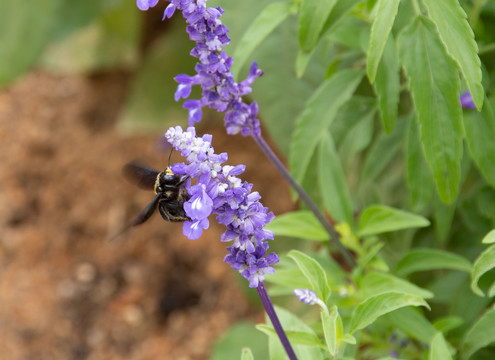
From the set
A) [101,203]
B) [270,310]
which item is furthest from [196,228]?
[101,203]

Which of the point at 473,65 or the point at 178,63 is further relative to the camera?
the point at 178,63

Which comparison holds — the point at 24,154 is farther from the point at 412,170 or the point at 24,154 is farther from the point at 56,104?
the point at 412,170

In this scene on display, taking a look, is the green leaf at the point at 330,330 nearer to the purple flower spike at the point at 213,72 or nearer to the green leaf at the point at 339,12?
the purple flower spike at the point at 213,72

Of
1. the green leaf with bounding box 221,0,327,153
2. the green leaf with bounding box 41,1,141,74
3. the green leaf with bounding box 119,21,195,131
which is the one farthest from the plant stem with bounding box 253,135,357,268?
the green leaf with bounding box 41,1,141,74

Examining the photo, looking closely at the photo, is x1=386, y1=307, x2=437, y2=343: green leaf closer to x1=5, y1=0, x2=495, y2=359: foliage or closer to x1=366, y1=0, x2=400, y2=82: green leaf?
x1=5, y1=0, x2=495, y2=359: foliage

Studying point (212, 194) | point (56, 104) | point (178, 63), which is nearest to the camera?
point (212, 194)

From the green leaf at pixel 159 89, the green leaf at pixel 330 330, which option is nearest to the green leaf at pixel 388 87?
the green leaf at pixel 330 330

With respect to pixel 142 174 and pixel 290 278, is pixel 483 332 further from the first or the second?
pixel 142 174

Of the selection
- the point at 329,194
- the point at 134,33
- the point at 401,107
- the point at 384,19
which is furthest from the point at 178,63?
the point at 384,19

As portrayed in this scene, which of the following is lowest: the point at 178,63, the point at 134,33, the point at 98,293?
the point at 98,293

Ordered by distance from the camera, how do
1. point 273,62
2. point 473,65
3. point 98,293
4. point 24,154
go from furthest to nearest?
point 24,154
point 98,293
point 273,62
point 473,65
